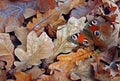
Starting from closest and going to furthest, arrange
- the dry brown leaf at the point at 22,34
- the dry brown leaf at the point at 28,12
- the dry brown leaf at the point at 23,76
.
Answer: the dry brown leaf at the point at 23,76
the dry brown leaf at the point at 22,34
the dry brown leaf at the point at 28,12

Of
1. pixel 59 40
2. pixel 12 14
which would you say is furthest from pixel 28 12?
pixel 59 40

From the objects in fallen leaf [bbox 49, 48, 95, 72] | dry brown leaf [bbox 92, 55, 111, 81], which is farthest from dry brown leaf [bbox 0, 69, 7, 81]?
dry brown leaf [bbox 92, 55, 111, 81]

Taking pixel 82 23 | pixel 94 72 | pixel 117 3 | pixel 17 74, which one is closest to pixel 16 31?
pixel 17 74

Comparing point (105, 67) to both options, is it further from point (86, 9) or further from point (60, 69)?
point (86, 9)

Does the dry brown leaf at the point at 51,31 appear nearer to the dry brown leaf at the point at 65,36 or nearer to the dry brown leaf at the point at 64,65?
the dry brown leaf at the point at 65,36

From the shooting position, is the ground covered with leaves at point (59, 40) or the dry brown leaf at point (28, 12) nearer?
the ground covered with leaves at point (59, 40)

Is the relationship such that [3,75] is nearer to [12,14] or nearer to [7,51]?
[7,51]

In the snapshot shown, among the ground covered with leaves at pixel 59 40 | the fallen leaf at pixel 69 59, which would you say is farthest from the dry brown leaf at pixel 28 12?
the fallen leaf at pixel 69 59

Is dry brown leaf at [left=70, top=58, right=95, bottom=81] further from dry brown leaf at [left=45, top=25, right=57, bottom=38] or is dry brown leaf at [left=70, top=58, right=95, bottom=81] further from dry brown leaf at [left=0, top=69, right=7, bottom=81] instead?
dry brown leaf at [left=0, top=69, right=7, bottom=81]
